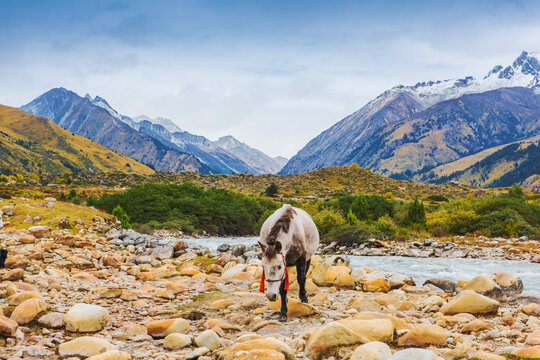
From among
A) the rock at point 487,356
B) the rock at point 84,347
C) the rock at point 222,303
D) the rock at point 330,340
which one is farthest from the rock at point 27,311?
the rock at point 487,356

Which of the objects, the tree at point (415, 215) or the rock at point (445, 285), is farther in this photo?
the tree at point (415, 215)

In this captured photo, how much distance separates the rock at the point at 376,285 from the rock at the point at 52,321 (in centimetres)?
981

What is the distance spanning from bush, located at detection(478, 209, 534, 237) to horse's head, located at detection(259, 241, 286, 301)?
35094 mm

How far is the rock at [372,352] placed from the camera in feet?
17.3

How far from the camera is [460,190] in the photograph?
107500 millimetres

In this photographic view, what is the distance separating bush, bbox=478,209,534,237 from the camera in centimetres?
3544

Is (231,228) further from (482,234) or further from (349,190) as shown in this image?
(349,190)

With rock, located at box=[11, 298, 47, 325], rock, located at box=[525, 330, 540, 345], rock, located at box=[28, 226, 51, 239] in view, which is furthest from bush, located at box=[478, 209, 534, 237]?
rock, located at box=[11, 298, 47, 325]

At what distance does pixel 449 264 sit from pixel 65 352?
78.3 ft

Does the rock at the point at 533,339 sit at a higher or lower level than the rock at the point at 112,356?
higher

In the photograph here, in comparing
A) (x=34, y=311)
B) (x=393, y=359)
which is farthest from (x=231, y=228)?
(x=393, y=359)

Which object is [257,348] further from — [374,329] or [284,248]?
[284,248]

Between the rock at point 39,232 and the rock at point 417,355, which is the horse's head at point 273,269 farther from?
the rock at point 39,232

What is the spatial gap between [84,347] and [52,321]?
6.14 feet
